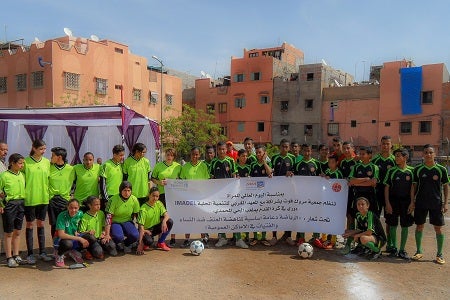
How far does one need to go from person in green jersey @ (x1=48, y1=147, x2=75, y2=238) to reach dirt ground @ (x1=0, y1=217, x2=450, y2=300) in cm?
85

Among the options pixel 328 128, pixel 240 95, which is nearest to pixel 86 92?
pixel 240 95

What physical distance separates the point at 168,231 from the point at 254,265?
179cm

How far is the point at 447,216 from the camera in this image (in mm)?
11703

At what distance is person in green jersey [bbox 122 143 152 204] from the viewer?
7.34 m

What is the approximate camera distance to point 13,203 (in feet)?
20.2

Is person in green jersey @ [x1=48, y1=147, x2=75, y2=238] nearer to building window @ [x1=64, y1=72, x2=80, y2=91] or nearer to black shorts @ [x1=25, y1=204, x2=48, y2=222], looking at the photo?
black shorts @ [x1=25, y1=204, x2=48, y2=222]

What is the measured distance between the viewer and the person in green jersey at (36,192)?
6387 mm

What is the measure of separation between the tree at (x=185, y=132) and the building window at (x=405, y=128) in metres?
16.3

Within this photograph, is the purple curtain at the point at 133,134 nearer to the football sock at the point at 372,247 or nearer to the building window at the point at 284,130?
the football sock at the point at 372,247

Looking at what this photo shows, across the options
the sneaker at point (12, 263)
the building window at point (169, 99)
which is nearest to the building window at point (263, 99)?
the building window at point (169, 99)

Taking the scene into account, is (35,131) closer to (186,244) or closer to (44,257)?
(44,257)

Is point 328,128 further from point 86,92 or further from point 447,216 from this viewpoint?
point 447,216

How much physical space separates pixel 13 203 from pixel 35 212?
460 mm

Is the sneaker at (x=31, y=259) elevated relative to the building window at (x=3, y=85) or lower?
lower
